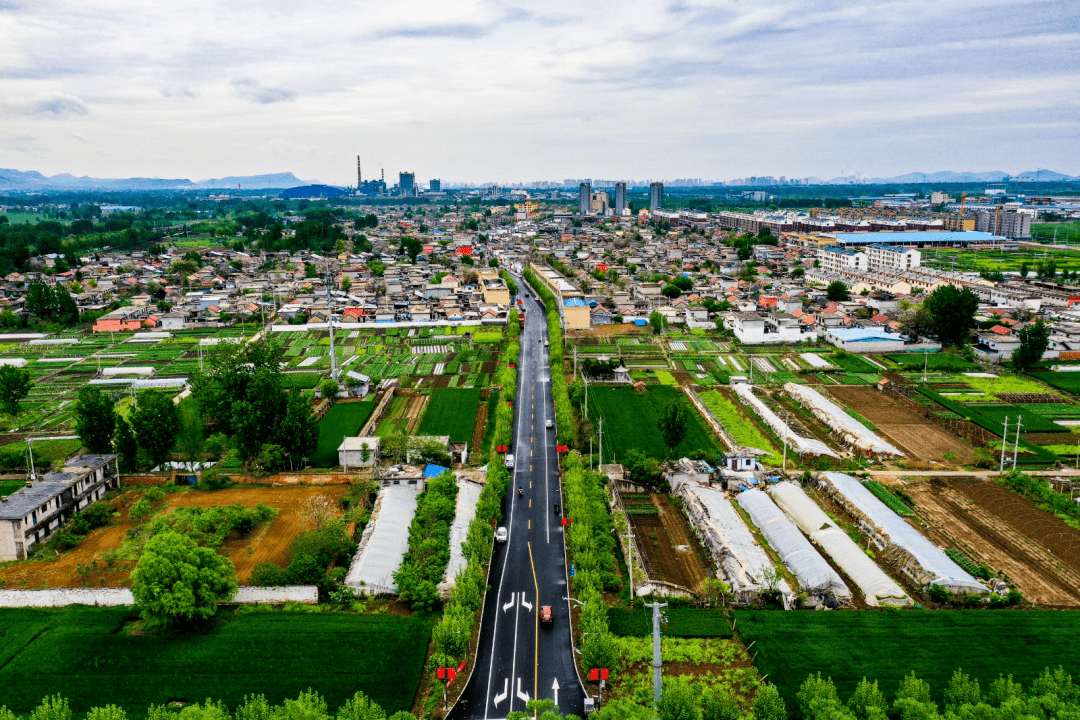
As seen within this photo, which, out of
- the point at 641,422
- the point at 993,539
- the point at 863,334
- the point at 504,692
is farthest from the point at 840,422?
the point at 504,692

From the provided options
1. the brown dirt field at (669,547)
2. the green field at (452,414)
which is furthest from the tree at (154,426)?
the brown dirt field at (669,547)

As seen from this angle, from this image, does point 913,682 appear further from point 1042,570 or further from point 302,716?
point 302,716

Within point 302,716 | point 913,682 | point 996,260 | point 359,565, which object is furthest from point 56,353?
point 996,260

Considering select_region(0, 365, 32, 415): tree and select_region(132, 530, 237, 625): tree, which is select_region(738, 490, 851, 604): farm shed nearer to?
select_region(132, 530, 237, 625): tree

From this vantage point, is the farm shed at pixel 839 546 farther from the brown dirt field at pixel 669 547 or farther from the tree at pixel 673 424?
the tree at pixel 673 424

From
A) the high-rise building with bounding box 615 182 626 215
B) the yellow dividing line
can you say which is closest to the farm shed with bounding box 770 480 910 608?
the yellow dividing line
